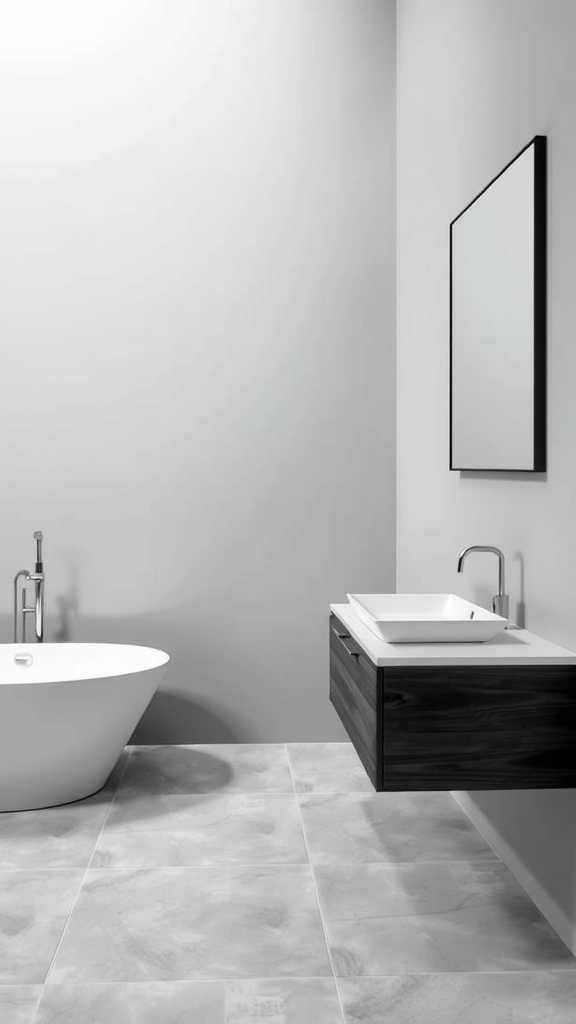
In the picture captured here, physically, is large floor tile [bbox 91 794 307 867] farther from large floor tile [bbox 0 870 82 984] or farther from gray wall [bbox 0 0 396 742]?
gray wall [bbox 0 0 396 742]

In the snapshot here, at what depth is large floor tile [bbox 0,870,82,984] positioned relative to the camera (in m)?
Answer: 2.41

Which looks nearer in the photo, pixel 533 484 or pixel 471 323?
pixel 533 484

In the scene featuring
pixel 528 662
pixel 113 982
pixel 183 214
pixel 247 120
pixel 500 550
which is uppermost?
pixel 247 120

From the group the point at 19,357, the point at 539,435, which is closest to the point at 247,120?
the point at 19,357

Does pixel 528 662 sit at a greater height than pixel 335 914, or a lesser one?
greater

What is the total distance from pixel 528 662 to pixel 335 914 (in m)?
0.89

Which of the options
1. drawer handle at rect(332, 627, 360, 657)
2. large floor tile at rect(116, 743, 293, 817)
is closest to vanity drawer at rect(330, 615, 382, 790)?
drawer handle at rect(332, 627, 360, 657)

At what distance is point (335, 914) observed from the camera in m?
2.70

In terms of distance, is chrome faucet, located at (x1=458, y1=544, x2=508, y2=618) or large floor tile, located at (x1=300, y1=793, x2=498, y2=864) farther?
large floor tile, located at (x1=300, y1=793, x2=498, y2=864)

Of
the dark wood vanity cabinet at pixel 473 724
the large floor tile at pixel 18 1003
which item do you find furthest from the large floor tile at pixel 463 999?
the large floor tile at pixel 18 1003

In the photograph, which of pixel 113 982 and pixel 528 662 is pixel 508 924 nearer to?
pixel 528 662

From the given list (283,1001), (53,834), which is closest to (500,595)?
(283,1001)

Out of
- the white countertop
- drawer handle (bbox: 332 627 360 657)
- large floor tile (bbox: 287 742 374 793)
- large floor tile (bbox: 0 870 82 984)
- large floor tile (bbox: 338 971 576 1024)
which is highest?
the white countertop

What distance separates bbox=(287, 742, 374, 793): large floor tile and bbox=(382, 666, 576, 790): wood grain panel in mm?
1403
